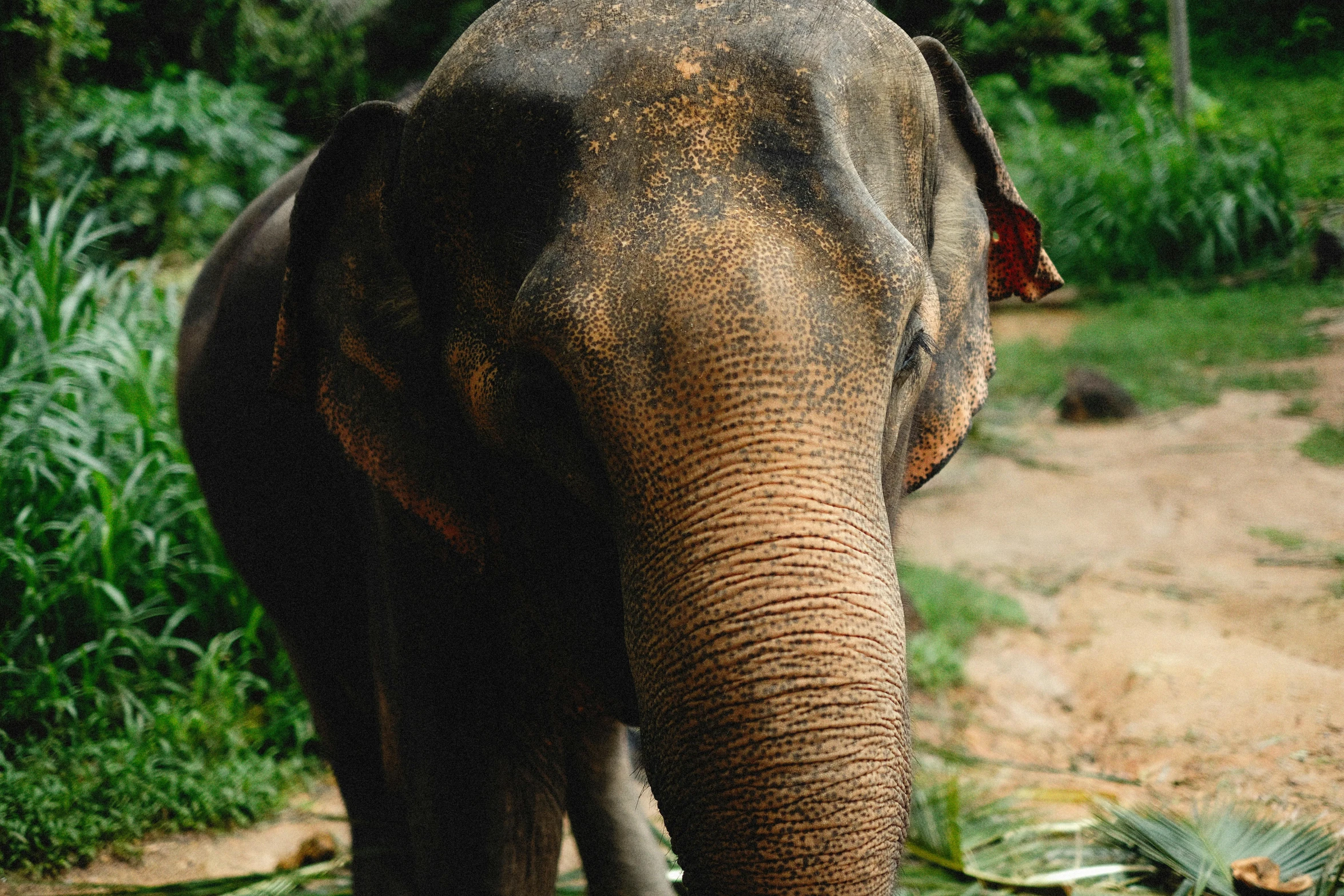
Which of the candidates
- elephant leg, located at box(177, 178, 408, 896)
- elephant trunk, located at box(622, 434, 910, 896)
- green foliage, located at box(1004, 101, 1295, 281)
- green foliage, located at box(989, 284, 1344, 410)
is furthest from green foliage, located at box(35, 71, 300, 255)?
elephant trunk, located at box(622, 434, 910, 896)

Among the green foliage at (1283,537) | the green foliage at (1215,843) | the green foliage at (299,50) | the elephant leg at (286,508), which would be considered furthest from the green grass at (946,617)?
the green foliage at (299,50)

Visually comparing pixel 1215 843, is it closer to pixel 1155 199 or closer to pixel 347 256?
pixel 347 256

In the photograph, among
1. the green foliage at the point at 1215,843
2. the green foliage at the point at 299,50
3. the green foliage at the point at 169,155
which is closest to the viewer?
the green foliage at the point at 1215,843

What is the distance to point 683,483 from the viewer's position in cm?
128

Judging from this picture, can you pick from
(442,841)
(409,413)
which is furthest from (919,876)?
(409,413)

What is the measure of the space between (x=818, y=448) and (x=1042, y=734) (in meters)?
3.10

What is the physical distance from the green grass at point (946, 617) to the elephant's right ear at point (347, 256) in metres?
2.79

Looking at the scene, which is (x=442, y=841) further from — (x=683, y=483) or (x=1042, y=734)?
(x=1042, y=734)

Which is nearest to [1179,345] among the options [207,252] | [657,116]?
[207,252]

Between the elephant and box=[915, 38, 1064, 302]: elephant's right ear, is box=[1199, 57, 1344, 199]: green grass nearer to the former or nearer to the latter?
box=[915, 38, 1064, 302]: elephant's right ear

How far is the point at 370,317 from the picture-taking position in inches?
72.4

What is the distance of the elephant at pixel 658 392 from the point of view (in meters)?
1.21

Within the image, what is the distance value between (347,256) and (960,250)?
3.26 ft

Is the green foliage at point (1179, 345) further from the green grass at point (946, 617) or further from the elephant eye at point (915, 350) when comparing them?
the elephant eye at point (915, 350)
